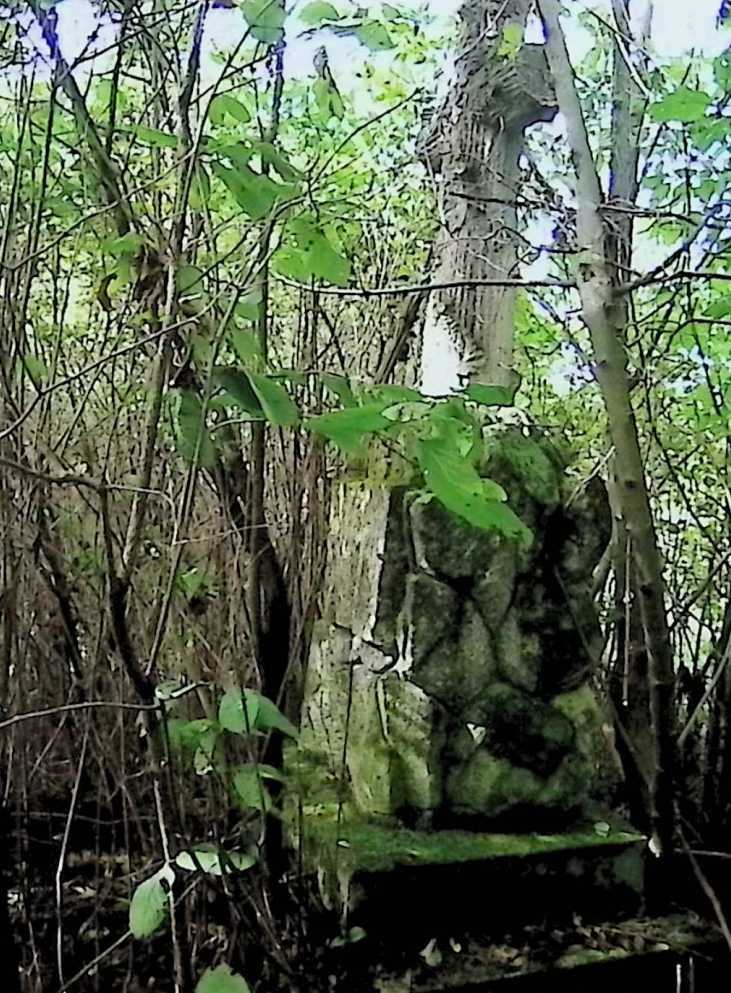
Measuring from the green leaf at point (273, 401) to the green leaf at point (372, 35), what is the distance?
22.6 inches

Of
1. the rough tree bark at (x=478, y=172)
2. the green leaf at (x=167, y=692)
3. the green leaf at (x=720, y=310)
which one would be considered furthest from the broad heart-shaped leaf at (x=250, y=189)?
the rough tree bark at (x=478, y=172)

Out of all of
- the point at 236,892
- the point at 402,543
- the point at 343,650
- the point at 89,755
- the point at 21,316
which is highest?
the point at 21,316

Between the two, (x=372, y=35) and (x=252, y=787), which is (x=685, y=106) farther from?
(x=252, y=787)

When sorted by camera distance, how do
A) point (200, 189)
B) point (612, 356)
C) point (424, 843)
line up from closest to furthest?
point (200, 189)
point (612, 356)
point (424, 843)

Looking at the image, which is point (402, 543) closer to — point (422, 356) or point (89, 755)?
point (89, 755)

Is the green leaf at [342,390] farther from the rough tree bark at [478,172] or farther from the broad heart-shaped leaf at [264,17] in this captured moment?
the rough tree bark at [478,172]

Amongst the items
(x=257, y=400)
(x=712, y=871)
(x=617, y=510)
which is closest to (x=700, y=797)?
(x=712, y=871)

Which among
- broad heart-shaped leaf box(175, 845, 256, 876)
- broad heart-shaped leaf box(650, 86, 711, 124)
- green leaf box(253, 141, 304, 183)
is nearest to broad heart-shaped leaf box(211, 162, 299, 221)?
green leaf box(253, 141, 304, 183)

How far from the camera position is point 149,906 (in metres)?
1.13

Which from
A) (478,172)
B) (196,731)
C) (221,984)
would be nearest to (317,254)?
(196,731)

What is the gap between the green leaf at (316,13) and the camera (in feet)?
4.25

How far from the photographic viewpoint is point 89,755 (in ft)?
6.06

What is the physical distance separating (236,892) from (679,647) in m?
1.89

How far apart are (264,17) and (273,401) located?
0.51 metres
